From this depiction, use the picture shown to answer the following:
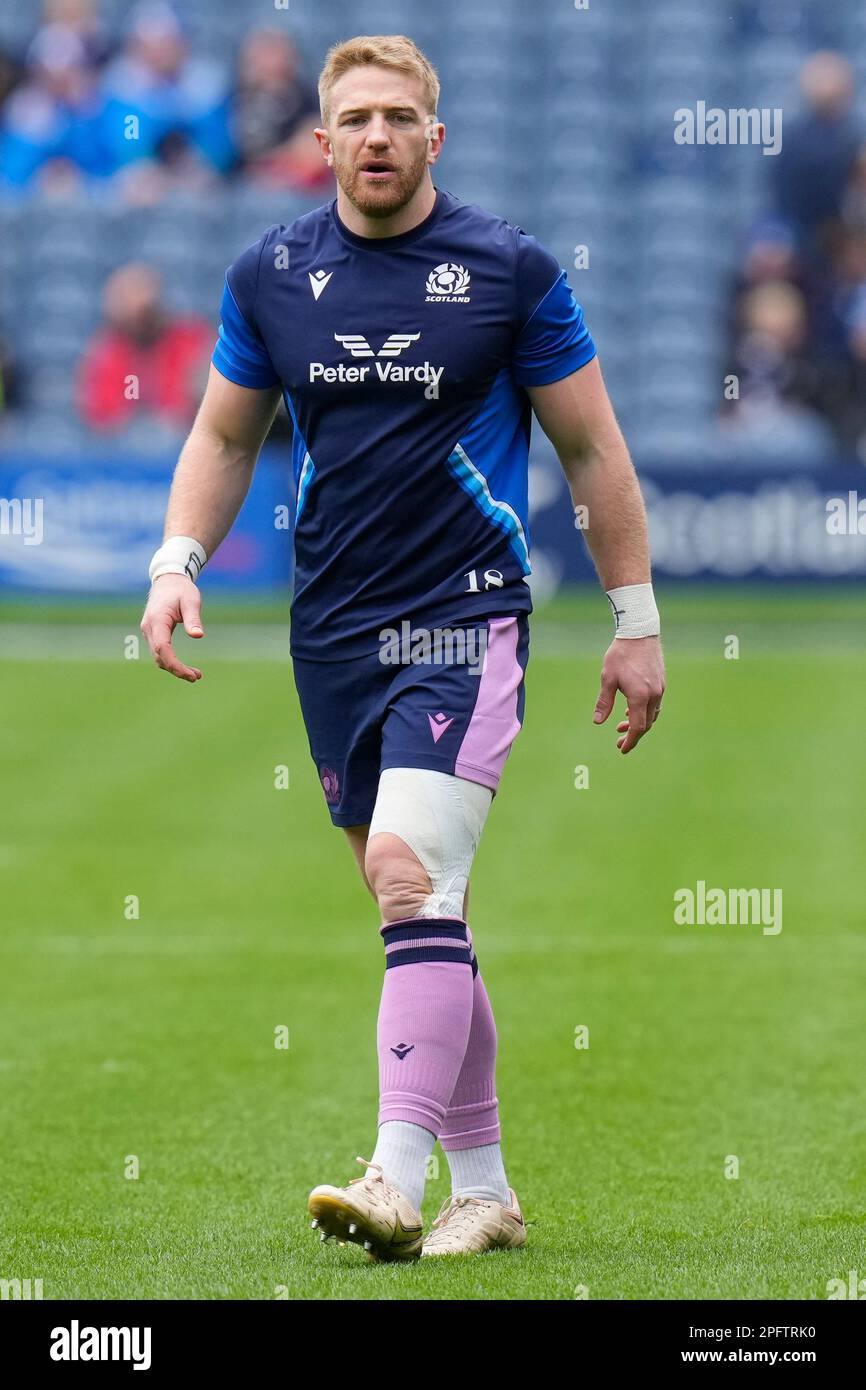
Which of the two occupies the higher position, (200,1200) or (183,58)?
(183,58)

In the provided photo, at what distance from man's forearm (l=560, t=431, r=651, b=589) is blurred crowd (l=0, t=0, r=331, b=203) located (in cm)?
1992

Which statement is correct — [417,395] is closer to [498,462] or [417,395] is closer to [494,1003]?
[498,462]

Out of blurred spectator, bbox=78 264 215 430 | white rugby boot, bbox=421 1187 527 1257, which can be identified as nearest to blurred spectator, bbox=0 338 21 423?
blurred spectator, bbox=78 264 215 430

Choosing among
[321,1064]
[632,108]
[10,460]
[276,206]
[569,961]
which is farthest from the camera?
[632,108]

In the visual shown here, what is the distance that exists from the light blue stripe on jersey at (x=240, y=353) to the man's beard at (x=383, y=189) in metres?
0.35

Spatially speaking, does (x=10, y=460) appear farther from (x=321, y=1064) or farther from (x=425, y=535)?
(x=425, y=535)

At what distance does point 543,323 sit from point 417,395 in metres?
0.28

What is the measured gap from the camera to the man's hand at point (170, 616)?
4.20m

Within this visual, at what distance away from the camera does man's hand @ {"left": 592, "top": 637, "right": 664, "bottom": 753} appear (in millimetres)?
4320

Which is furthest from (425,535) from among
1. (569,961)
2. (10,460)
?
Answer: (10,460)

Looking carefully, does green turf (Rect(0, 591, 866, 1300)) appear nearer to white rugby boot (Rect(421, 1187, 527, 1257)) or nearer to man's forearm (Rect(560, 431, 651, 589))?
white rugby boot (Rect(421, 1187, 527, 1257))

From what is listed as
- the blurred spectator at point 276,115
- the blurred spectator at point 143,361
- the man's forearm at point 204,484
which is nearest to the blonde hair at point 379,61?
the man's forearm at point 204,484

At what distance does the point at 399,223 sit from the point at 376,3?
23.1 m
